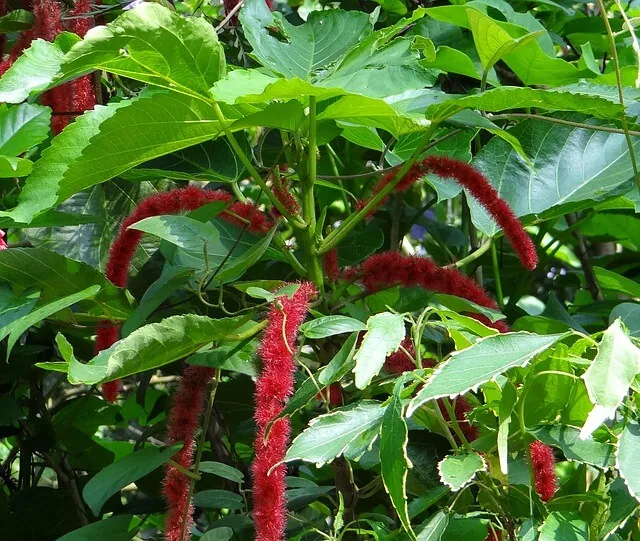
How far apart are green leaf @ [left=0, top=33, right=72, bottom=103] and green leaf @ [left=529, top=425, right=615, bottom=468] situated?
43 centimetres

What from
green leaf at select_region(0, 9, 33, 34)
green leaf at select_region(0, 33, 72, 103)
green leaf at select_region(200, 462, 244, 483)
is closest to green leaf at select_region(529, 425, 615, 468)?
green leaf at select_region(200, 462, 244, 483)

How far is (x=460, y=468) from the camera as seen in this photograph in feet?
1.95

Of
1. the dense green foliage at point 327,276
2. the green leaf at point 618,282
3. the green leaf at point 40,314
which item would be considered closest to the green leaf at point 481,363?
the dense green foliage at point 327,276

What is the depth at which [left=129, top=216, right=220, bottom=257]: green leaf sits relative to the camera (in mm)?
720

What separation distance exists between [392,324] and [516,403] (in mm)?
110

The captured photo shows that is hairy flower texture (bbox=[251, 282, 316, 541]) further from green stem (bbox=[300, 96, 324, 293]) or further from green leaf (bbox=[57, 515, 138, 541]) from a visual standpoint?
green leaf (bbox=[57, 515, 138, 541])

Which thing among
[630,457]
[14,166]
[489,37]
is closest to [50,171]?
[14,166]

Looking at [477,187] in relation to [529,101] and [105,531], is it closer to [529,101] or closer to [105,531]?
[529,101]

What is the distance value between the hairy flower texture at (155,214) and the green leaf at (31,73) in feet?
0.53

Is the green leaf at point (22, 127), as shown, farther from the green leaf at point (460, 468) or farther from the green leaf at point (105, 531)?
the green leaf at point (460, 468)

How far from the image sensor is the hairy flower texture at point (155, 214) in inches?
30.9

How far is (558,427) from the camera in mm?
648

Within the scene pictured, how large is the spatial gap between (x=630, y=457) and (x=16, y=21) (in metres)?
0.84

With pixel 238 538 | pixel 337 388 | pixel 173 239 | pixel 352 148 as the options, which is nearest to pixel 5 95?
pixel 173 239
